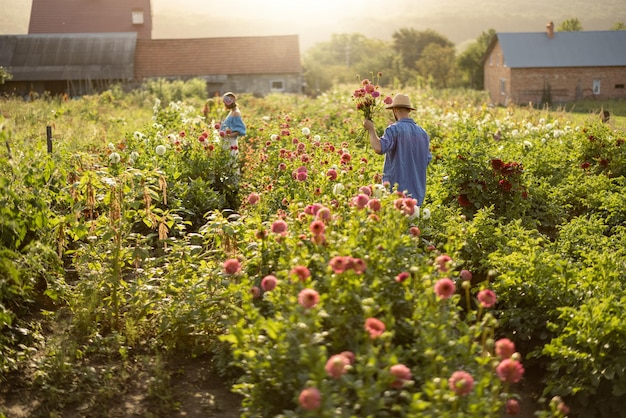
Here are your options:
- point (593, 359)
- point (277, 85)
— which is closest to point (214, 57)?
point (277, 85)

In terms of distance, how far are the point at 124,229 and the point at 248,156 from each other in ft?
13.8

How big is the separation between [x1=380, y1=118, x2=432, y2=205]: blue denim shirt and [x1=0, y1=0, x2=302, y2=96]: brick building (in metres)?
28.3

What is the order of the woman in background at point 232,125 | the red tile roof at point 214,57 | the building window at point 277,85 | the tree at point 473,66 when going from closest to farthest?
the woman in background at point 232,125 < the red tile roof at point 214,57 < the building window at point 277,85 < the tree at point 473,66

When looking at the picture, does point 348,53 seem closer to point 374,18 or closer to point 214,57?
point 214,57

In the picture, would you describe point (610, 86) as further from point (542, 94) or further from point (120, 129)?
point (120, 129)

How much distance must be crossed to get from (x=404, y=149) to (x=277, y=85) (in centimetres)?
2993

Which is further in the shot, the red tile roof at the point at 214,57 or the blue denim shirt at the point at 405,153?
the red tile roof at the point at 214,57

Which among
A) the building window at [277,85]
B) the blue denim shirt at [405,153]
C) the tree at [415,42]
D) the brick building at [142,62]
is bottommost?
the blue denim shirt at [405,153]

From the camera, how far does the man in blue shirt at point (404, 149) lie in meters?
6.21

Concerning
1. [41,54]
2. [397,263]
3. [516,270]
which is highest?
[41,54]

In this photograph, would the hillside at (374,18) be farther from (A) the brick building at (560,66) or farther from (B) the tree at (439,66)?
(A) the brick building at (560,66)

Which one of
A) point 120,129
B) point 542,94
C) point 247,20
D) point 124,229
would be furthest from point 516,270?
point 247,20

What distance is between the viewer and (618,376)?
4.15 meters

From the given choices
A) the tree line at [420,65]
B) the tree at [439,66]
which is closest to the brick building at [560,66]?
the tree line at [420,65]
